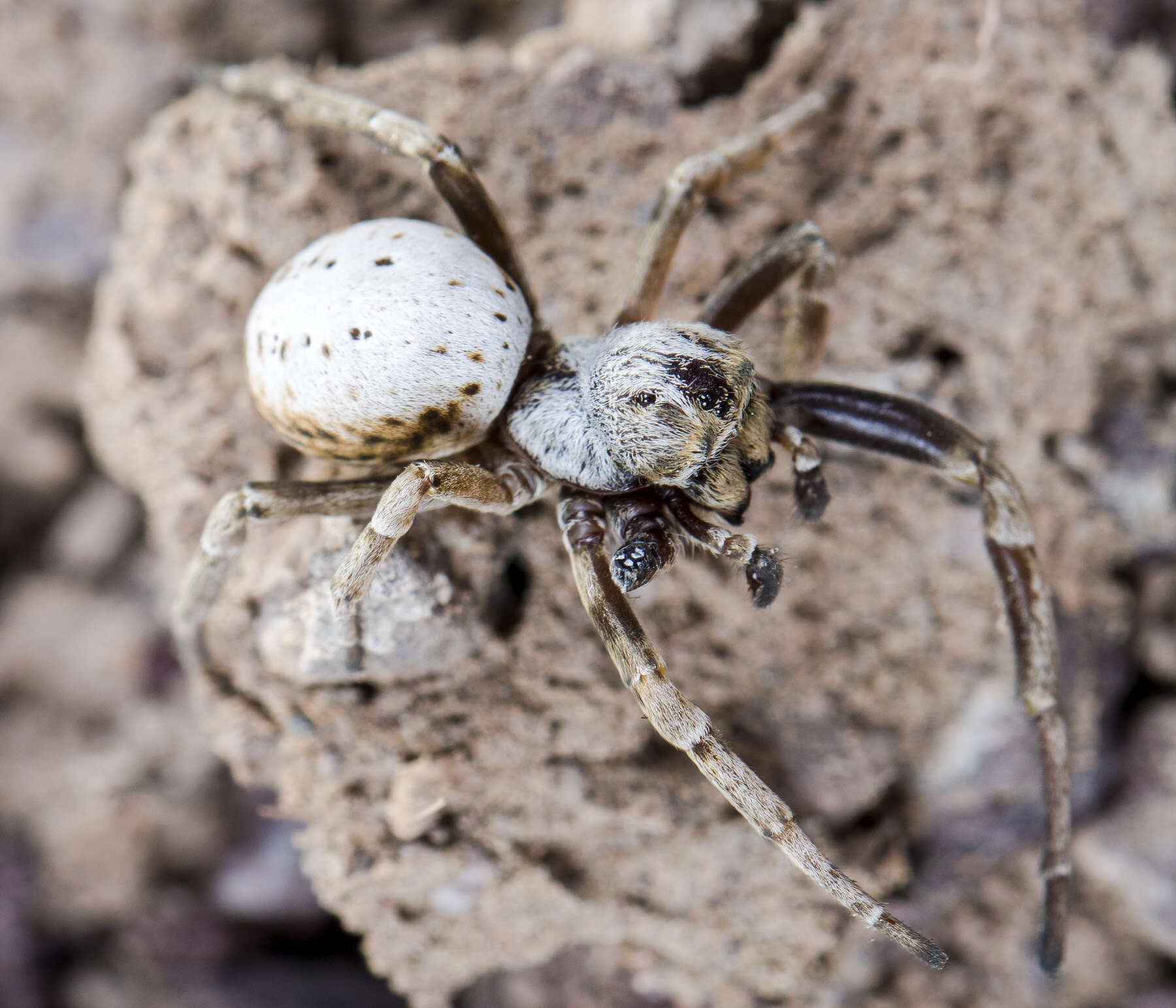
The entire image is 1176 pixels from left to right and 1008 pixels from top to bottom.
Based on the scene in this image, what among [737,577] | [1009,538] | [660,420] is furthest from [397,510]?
[1009,538]

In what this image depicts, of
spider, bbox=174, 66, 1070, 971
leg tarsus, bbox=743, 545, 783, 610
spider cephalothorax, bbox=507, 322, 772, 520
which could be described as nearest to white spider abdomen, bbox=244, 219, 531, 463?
spider, bbox=174, 66, 1070, 971

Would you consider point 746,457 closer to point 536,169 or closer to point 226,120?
point 536,169

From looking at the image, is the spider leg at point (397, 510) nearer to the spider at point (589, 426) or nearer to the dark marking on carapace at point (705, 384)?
the spider at point (589, 426)

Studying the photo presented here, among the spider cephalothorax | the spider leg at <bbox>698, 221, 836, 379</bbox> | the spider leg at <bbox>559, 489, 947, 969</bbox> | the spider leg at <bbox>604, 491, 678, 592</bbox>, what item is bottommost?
the spider leg at <bbox>559, 489, 947, 969</bbox>

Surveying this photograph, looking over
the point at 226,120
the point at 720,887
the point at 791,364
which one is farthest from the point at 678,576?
the point at 226,120

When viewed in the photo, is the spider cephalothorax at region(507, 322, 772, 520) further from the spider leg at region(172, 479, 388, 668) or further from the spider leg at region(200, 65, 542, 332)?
the spider leg at region(172, 479, 388, 668)

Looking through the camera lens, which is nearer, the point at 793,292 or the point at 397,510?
the point at 397,510

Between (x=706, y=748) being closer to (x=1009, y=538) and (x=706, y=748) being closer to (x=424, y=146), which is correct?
(x=1009, y=538)

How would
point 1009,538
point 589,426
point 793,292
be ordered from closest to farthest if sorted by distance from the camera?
point 1009,538 < point 589,426 < point 793,292
